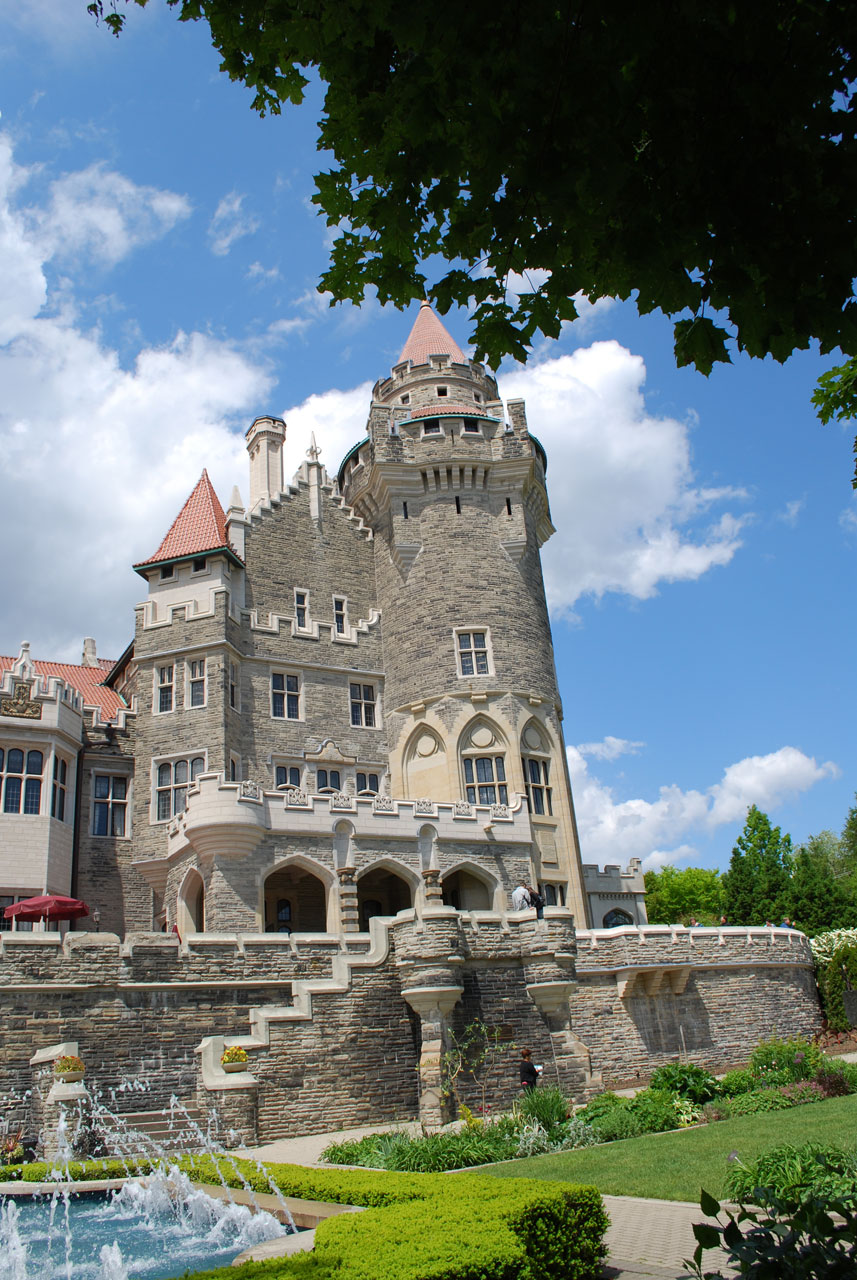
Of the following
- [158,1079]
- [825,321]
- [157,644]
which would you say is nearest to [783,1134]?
[158,1079]

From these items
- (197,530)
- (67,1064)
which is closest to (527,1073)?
(67,1064)

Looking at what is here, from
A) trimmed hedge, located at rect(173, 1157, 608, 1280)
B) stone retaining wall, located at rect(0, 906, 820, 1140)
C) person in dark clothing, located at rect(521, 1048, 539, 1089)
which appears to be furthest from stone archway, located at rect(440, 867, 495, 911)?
trimmed hedge, located at rect(173, 1157, 608, 1280)

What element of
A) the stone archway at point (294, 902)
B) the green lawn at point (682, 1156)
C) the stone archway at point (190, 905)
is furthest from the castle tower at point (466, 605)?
the green lawn at point (682, 1156)

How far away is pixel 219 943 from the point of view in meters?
20.4

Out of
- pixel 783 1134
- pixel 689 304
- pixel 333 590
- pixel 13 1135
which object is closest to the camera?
pixel 689 304

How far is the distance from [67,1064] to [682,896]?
56895 millimetres

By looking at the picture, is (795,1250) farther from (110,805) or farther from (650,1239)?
(110,805)

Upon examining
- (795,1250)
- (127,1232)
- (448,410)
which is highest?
(448,410)

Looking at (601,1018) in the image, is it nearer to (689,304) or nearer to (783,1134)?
(783,1134)

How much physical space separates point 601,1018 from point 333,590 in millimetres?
18360

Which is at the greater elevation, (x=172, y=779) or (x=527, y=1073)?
(x=172, y=779)

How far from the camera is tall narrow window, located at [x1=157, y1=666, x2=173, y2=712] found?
3212 cm

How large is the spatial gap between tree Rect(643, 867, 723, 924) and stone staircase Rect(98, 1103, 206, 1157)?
51.5 m

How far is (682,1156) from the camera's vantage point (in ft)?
44.1
